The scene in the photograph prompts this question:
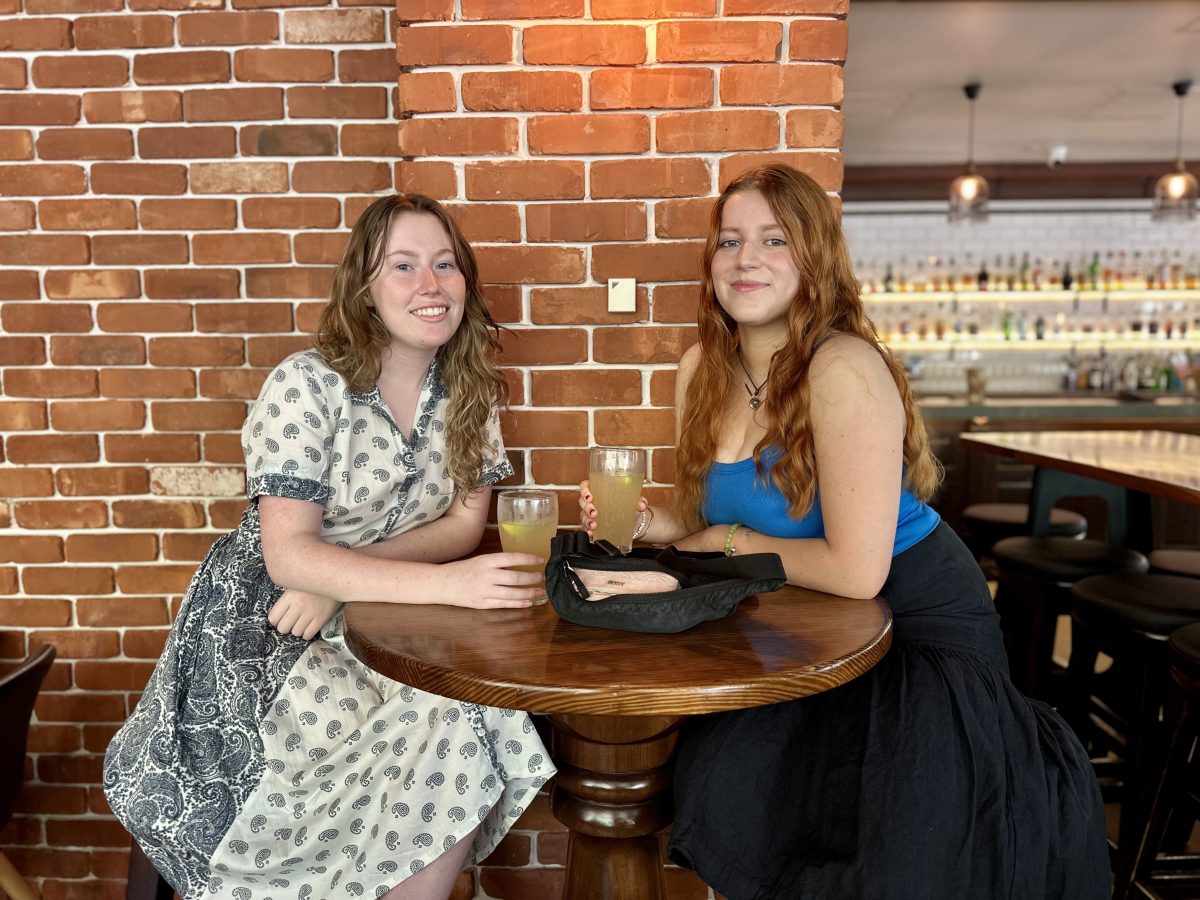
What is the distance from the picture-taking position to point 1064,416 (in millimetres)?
5500

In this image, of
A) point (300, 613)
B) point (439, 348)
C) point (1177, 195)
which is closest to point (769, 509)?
point (439, 348)

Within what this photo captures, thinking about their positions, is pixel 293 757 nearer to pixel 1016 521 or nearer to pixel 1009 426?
pixel 1016 521

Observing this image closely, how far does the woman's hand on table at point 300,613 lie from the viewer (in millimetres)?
1521

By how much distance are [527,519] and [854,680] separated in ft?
1.83

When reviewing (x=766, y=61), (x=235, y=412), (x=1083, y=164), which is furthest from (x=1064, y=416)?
(x=235, y=412)

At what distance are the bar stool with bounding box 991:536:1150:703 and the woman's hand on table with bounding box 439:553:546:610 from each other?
1.96 metres

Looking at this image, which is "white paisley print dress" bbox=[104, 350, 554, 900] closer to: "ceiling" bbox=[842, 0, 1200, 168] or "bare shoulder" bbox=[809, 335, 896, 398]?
"bare shoulder" bbox=[809, 335, 896, 398]

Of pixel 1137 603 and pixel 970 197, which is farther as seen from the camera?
pixel 970 197

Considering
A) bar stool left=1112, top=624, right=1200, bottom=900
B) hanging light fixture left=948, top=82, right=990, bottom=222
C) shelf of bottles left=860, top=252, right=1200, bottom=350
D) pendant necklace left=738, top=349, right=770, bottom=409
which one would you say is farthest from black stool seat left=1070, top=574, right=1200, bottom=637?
shelf of bottles left=860, top=252, right=1200, bottom=350

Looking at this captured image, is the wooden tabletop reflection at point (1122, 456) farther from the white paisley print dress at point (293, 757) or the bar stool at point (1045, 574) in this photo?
the white paisley print dress at point (293, 757)

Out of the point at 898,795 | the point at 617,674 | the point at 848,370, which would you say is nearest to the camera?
the point at 617,674

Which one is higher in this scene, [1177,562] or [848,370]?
[848,370]

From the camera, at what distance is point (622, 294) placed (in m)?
1.88

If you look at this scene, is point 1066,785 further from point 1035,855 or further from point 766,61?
point 766,61
